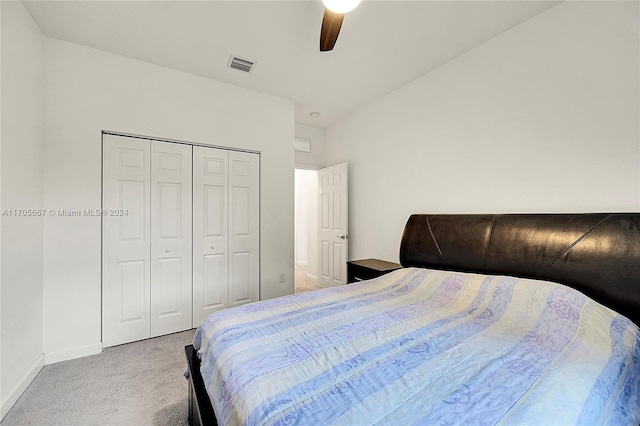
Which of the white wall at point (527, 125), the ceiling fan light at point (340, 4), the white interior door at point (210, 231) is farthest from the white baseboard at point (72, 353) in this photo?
the ceiling fan light at point (340, 4)

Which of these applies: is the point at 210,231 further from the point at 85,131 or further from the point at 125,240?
the point at 85,131

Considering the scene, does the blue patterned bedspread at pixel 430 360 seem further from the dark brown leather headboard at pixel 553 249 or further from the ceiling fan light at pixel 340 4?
the ceiling fan light at pixel 340 4

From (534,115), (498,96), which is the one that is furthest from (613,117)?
(498,96)

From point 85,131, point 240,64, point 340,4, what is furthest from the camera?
point 240,64

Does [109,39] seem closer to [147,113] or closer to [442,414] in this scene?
[147,113]

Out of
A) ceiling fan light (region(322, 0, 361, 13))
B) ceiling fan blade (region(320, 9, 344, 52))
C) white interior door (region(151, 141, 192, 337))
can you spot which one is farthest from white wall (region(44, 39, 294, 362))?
ceiling fan light (region(322, 0, 361, 13))

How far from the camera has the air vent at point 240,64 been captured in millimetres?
2539

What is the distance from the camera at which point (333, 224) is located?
3.95 metres

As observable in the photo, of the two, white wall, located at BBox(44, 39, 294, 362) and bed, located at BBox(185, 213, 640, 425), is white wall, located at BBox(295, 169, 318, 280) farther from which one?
bed, located at BBox(185, 213, 640, 425)

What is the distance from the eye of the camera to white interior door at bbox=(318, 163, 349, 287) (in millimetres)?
3727

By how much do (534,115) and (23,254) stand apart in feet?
13.0

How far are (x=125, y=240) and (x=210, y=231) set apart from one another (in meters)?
0.78

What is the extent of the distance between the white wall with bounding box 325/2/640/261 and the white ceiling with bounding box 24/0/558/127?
0.25m

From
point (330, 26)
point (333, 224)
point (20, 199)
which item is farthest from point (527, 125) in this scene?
point (20, 199)
